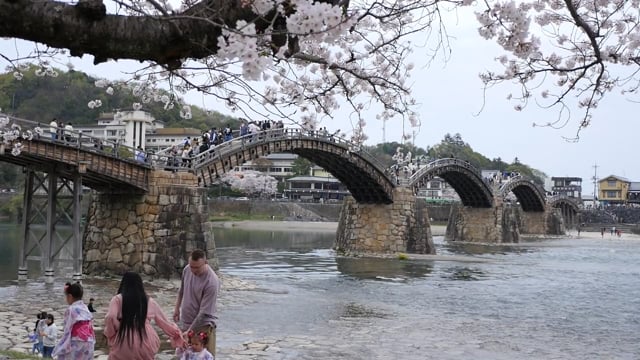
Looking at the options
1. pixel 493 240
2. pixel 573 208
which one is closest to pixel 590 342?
pixel 493 240

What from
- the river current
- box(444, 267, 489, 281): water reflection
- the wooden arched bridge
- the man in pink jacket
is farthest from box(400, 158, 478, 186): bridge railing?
the man in pink jacket

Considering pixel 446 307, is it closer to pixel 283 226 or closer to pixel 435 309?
pixel 435 309

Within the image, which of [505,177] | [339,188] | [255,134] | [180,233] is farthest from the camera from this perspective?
[339,188]

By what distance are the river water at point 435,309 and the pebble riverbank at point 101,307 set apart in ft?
0.80

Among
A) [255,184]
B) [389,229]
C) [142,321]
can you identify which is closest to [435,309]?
[142,321]

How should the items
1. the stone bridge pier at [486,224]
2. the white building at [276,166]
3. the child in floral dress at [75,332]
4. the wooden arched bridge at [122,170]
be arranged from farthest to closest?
1. the white building at [276,166]
2. the stone bridge pier at [486,224]
3. the wooden arched bridge at [122,170]
4. the child in floral dress at [75,332]

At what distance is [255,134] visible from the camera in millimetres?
24125

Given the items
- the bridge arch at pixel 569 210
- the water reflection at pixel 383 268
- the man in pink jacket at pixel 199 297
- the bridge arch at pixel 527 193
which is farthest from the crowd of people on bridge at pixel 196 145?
the bridge arch at pixel 569 210

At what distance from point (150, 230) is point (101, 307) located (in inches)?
207

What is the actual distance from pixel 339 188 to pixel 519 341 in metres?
68.1

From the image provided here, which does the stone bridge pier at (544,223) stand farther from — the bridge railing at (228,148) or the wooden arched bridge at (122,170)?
the bridge railing at (228,148)

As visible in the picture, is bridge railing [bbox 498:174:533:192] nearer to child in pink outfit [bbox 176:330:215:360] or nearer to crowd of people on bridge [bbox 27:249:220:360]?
crowd of people on bridge [bbox 27:249:220:360]

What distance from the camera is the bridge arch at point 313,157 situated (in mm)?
21781

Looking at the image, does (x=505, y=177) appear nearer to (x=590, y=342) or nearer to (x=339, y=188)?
(x=339, y=188)
